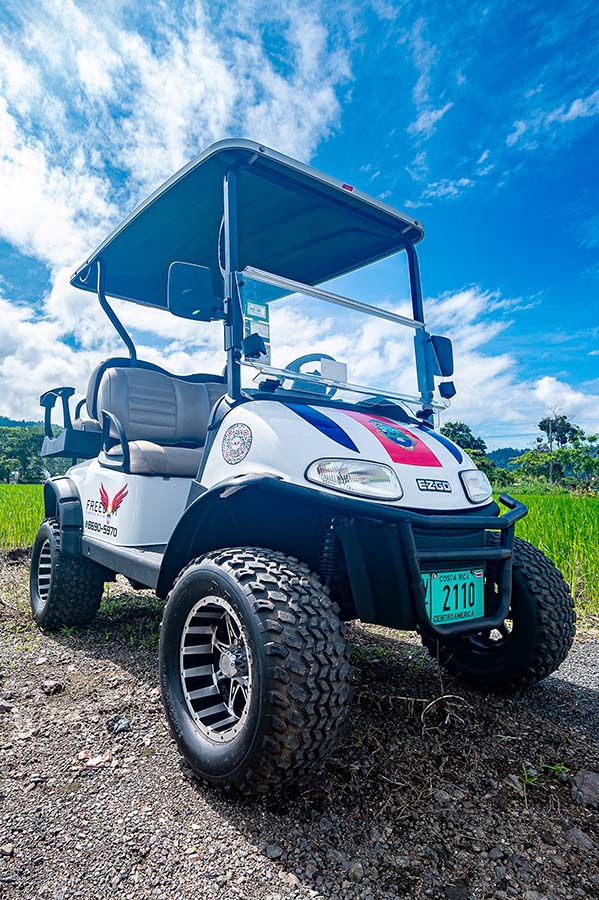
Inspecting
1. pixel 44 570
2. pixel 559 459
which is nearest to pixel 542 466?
pixel 559 459

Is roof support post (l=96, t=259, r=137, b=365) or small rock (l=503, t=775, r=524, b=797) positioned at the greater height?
roof support post (l=96, t=259, r=137, b=365)

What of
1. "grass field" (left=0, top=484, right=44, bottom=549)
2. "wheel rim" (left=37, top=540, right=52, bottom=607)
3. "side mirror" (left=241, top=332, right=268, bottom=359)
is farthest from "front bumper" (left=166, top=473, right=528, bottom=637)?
"grass field" (left=0, top=484, right=44, bottom=549)

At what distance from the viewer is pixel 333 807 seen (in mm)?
1800

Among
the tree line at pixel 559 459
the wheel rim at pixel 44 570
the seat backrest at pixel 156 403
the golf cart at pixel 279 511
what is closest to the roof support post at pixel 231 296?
the golf cart at pixel 279 511

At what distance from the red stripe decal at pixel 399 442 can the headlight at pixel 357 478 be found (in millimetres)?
137

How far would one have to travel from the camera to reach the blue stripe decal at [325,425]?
2.13 metres

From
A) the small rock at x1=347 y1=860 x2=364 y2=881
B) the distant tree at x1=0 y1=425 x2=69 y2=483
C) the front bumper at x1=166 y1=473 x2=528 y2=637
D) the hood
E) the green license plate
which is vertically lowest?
the small rock at x1=347 y1=860 x2=364 y2=881

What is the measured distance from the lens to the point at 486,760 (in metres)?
2.11

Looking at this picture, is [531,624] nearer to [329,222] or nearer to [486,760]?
[486,760]

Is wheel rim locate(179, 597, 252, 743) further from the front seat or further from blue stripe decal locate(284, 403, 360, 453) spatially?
the front seat

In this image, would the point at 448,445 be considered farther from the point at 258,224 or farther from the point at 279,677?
the point at 258,224

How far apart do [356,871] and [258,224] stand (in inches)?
117

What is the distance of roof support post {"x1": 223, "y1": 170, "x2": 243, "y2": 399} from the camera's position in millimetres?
2441

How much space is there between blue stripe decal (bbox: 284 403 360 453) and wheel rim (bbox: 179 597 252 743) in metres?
0.71
